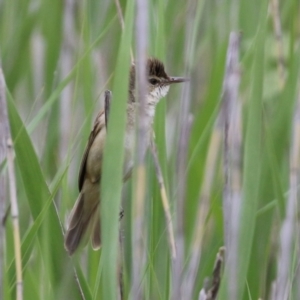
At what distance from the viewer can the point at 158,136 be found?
161 cm

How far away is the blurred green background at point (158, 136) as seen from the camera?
1.44 metres

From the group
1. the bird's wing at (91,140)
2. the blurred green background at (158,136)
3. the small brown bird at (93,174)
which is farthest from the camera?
the bird's wing at (91,140)

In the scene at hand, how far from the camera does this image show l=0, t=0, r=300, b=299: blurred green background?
1436 mm

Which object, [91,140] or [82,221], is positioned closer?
[82,221]

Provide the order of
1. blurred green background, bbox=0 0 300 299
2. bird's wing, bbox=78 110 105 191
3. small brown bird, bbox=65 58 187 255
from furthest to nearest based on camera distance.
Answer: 1. bird's wing, bbox=78 110 105 191
2. small brown bird, bbox=65 58 187 255
3. blurred green background, bbox=0 0 300 299

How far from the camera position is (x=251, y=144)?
4.35 feet

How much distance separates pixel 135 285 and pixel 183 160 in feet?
A: 0.88

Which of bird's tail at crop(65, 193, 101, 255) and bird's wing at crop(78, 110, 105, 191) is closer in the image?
bird's tail at crop(65, 193, 101, 255)

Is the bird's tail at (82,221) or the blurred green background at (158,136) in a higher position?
the blurred green background at (158,136)

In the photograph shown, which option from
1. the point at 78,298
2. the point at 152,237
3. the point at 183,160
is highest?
the point at 183,160

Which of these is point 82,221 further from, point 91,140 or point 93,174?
point 91,140

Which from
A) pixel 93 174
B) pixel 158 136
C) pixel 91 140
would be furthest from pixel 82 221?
pixel 158 136

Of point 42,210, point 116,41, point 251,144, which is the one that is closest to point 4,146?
point 42,210

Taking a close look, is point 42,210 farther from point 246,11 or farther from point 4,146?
point 246,11
